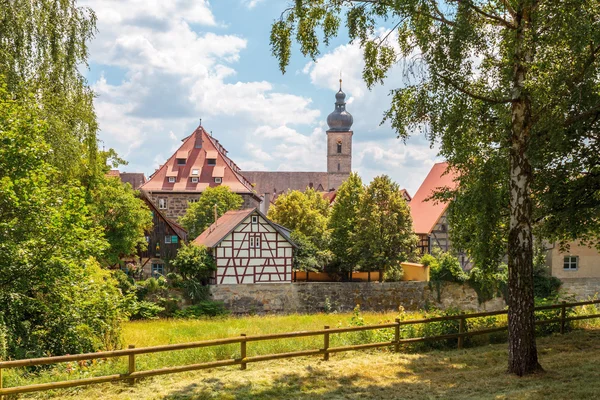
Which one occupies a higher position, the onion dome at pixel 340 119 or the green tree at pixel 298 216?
the onion dome at pixel 340 119

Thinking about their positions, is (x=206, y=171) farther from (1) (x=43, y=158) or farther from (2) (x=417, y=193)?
(1) (x=43, y=158)

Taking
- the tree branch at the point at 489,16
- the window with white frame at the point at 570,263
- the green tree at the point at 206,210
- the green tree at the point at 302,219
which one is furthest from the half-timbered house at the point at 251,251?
the tree branch at the point at 489,16

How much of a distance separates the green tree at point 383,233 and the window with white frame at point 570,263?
25.9ft

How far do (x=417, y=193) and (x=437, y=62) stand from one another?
101 feet

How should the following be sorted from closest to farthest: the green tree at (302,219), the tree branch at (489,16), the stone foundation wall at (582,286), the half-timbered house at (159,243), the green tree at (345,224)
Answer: the tree branch at (489,16), the stone foundation wall at (582,286), the green tree at (345,224), the half-timbered house at (159,243), the green tree at (302,219)

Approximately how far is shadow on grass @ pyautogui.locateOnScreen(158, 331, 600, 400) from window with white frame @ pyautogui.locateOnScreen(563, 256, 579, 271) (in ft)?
64.2

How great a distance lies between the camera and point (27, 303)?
12.8m

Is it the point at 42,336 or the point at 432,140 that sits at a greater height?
the point at 432,140

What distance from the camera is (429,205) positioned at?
3903cm

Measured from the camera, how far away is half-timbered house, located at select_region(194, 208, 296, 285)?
30609 millimetres

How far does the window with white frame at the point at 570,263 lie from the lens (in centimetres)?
3028

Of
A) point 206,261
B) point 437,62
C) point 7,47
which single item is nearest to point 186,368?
point 437,62

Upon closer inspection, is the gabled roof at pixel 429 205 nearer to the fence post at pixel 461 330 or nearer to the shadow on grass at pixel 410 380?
the fence post at pixel 461 330

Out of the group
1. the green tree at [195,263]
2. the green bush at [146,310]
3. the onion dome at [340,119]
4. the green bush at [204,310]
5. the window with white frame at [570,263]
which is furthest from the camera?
the onion dome at [340,119]
